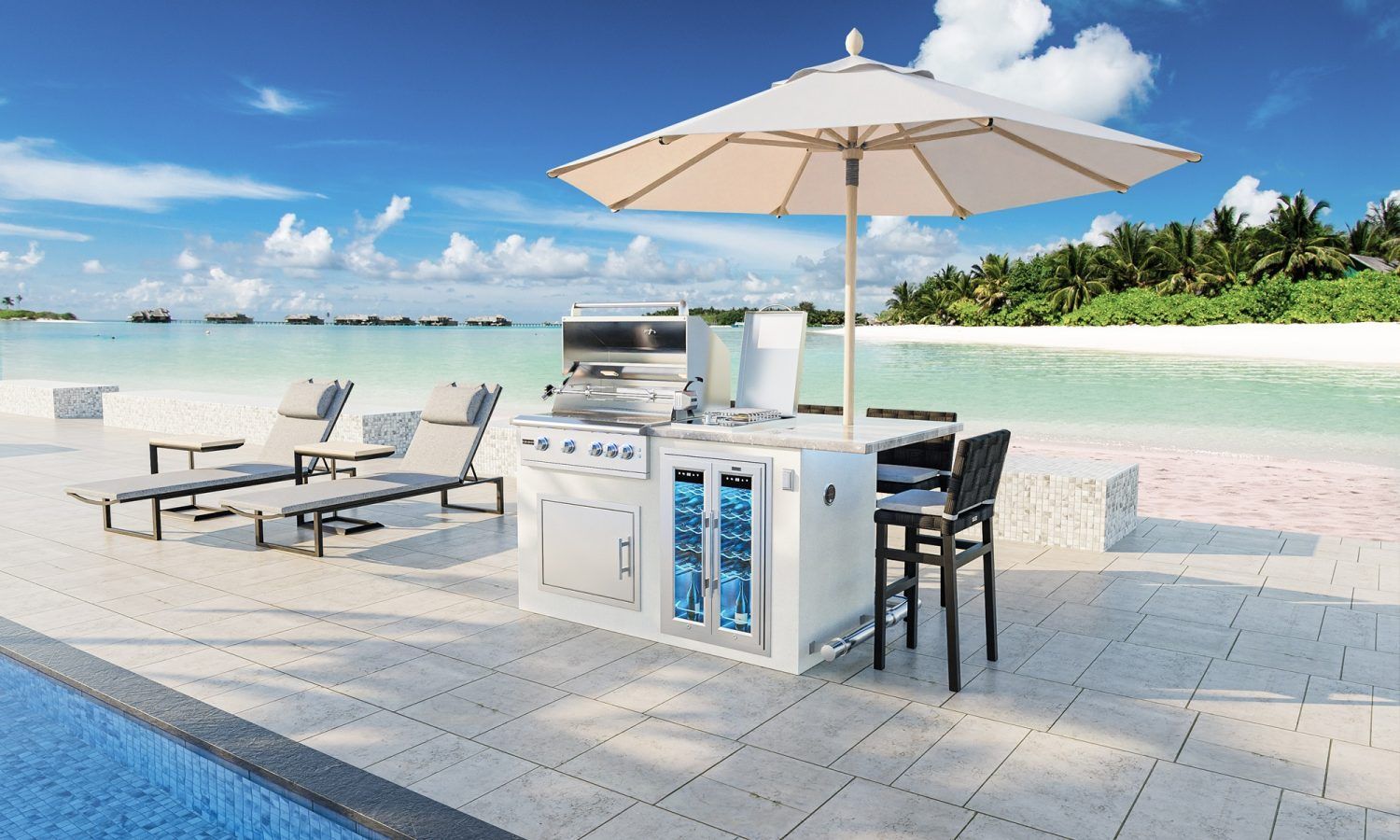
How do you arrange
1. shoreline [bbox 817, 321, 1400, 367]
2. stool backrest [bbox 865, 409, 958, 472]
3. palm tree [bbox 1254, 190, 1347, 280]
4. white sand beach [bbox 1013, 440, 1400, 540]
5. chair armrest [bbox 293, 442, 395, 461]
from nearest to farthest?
stool backrest [bbox 865, 409, 958, 472]
chair armrest [bbox 293, 442, 395, 461]
white sand beach [bbox 1013, 440, 1400, 540]
shoreline [bbox 817, 321, 1400, 367]
palm tree [bbox 1254, 190, 1347, 280]

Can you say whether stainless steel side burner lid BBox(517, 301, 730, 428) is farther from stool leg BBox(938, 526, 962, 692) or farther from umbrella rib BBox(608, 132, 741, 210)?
stool leg BBox(938, 526, 962, 692)

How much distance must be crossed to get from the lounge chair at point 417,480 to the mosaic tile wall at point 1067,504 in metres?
3.45

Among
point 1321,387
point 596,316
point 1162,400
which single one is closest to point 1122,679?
point 596,316

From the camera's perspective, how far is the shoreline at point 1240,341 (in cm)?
3272

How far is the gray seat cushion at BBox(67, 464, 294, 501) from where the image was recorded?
17.3 feet

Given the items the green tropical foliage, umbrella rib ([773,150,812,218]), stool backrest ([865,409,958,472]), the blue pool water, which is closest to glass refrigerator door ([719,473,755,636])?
stool backrest ([865,409,958,472])

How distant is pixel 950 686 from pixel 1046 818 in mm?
905

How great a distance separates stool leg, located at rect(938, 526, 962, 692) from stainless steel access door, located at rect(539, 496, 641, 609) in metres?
1.23

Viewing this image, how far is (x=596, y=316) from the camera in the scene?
3947 millimetres

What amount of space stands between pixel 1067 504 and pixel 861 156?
276 centimetres

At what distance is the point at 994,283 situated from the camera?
49.3 m

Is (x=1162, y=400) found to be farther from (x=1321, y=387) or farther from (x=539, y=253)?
(x=539, y=253)

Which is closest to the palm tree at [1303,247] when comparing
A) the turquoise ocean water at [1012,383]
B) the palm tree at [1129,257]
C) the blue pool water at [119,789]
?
the palm tree at [1129,257]

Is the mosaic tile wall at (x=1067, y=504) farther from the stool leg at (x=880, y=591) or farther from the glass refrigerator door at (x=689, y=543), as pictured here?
the glass refrigerator door at (x=689, y=543)
